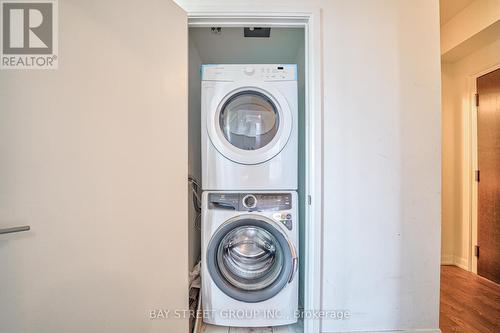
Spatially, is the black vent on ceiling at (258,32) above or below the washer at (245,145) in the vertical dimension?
above

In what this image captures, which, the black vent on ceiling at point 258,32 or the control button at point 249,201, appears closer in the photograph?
the control button at point 249,201

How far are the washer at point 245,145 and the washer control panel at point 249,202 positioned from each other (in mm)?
50

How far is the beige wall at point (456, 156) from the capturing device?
2207 millimetres

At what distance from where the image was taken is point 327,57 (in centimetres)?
122

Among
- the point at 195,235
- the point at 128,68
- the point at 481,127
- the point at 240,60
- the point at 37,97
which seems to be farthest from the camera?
the point at 481,127

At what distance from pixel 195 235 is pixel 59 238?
967 mm

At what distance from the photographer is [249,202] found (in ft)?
4.37

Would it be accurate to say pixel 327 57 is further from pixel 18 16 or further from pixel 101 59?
pixel 18 16

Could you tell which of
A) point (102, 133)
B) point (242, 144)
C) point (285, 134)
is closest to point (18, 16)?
point (102, 133)

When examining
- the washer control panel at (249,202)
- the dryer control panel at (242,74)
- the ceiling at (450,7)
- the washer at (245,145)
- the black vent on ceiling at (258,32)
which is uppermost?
the ceiling at (450,7)

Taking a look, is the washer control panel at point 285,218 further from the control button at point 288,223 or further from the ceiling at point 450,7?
the ceiling at point 450,7

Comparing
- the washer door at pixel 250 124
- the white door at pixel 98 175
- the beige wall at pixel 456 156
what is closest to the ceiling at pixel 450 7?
the beige wall at pixel 456 156

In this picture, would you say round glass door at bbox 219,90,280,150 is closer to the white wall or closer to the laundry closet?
the laundry closet

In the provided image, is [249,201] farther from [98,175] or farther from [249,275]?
[98,175]
